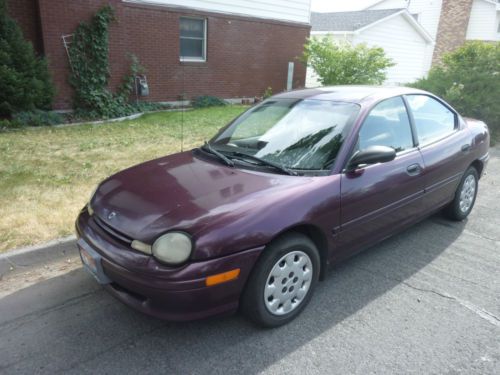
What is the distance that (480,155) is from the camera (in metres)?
4.72

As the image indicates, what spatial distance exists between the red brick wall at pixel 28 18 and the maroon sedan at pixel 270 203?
7.53 m

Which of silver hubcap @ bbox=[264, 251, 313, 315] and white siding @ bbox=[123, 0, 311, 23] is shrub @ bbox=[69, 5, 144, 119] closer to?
white siding @ bbox=[123, 0, 311, 23]

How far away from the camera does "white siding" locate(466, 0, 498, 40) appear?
1052 inches

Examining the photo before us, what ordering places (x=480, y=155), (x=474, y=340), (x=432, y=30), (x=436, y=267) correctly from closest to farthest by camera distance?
(x=474, y=340) < (x=436, y=267) < (x=480, y=155) < (x=432, y=30)

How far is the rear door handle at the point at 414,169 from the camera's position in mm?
3605

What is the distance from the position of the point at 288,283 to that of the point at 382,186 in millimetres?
1164

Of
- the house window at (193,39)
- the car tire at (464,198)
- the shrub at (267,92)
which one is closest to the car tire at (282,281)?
the car tire at (464,198)

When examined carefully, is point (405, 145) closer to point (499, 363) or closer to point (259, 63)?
point (499, 363)

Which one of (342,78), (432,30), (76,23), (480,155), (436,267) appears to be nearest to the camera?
(436,267)

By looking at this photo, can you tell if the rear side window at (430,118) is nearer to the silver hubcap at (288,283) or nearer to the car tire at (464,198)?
the car tire at (464,198)

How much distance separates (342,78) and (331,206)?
30.6 feet

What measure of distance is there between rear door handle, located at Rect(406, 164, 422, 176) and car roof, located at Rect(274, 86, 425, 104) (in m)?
0.66

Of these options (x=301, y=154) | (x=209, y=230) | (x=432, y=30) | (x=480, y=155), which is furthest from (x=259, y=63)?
(x=432, y=30)

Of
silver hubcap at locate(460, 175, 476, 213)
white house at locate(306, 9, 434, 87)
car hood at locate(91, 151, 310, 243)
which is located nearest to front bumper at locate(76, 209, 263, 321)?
car hood at locate(91, 151, 310, 243)
